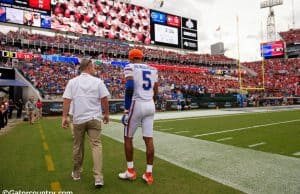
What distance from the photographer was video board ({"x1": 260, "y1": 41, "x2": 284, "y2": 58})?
6241cm

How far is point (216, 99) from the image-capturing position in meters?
35.3

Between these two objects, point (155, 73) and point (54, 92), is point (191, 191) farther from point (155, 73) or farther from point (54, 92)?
point (54, 92)

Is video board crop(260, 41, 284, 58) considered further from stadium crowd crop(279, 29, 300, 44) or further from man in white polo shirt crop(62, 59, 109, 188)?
man in white polo shirt crop(62, 59, 109, 188)

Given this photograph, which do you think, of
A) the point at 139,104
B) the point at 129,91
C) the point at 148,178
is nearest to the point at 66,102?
the point at 129,91

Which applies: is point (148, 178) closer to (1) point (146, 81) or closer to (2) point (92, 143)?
(2) point (92, 143)

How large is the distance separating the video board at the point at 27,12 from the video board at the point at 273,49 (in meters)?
43.9

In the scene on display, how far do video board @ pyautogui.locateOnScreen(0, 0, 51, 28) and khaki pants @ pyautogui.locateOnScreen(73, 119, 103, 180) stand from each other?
3299 centimetres

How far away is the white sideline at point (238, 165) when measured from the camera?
13.6ft

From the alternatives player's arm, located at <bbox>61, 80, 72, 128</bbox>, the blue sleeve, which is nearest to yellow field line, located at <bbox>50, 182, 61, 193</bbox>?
player's arm, located at <bbox>61, 80, 72, 128</bbox>

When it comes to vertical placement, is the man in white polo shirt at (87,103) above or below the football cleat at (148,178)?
above

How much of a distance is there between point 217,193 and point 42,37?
38.6 metres

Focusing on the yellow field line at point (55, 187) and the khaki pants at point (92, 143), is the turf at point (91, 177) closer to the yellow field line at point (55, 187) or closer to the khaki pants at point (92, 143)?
the yellow field line at point (55, 187)

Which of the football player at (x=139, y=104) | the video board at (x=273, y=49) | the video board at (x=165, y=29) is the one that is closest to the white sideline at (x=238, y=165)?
the football player at (x=139, y=104)

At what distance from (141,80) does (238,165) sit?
2409mm
